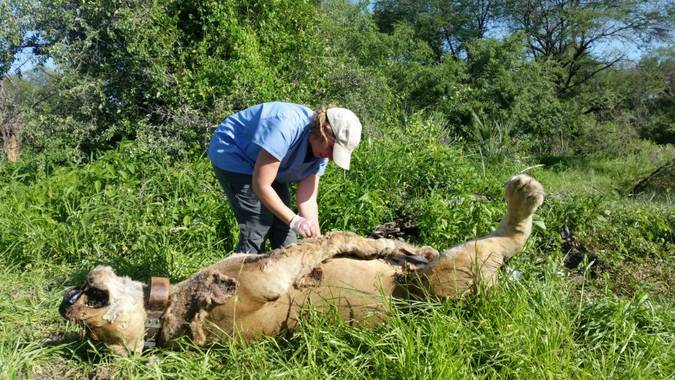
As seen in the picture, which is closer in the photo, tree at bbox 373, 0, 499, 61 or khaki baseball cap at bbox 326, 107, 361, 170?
khaki baseball cap at bbox 326, 107, 361, 170

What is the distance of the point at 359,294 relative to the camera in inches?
97.0

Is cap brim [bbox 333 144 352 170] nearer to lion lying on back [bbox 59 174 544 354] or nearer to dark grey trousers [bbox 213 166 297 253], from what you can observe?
lion lying on back [bbox 59 174 544 354]

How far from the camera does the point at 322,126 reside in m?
2.85

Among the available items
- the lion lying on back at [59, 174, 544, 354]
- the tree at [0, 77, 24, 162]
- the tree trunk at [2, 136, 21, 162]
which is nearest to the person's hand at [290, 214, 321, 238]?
the lion lying on back at [59, 174, 544, 354]

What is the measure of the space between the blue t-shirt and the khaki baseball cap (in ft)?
0.72

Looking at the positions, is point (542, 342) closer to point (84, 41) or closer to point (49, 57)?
point (84, 41)

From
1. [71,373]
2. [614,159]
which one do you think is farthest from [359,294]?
[614,159]

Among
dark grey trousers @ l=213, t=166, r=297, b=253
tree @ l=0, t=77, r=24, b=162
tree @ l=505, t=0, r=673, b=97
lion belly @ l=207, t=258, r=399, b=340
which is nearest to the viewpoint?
lion belly @ l=207, t=258, r=399, b=340

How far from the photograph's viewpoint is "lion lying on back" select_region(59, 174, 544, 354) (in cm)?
223

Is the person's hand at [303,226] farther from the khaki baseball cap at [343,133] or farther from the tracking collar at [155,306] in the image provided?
the tracking collar at [155,306]

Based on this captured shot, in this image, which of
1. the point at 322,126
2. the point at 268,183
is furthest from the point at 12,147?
the point at 322,126

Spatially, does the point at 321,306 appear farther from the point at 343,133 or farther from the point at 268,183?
the point at 343,133

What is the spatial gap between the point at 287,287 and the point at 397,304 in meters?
0.52

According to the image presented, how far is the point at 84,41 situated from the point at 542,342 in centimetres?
637
